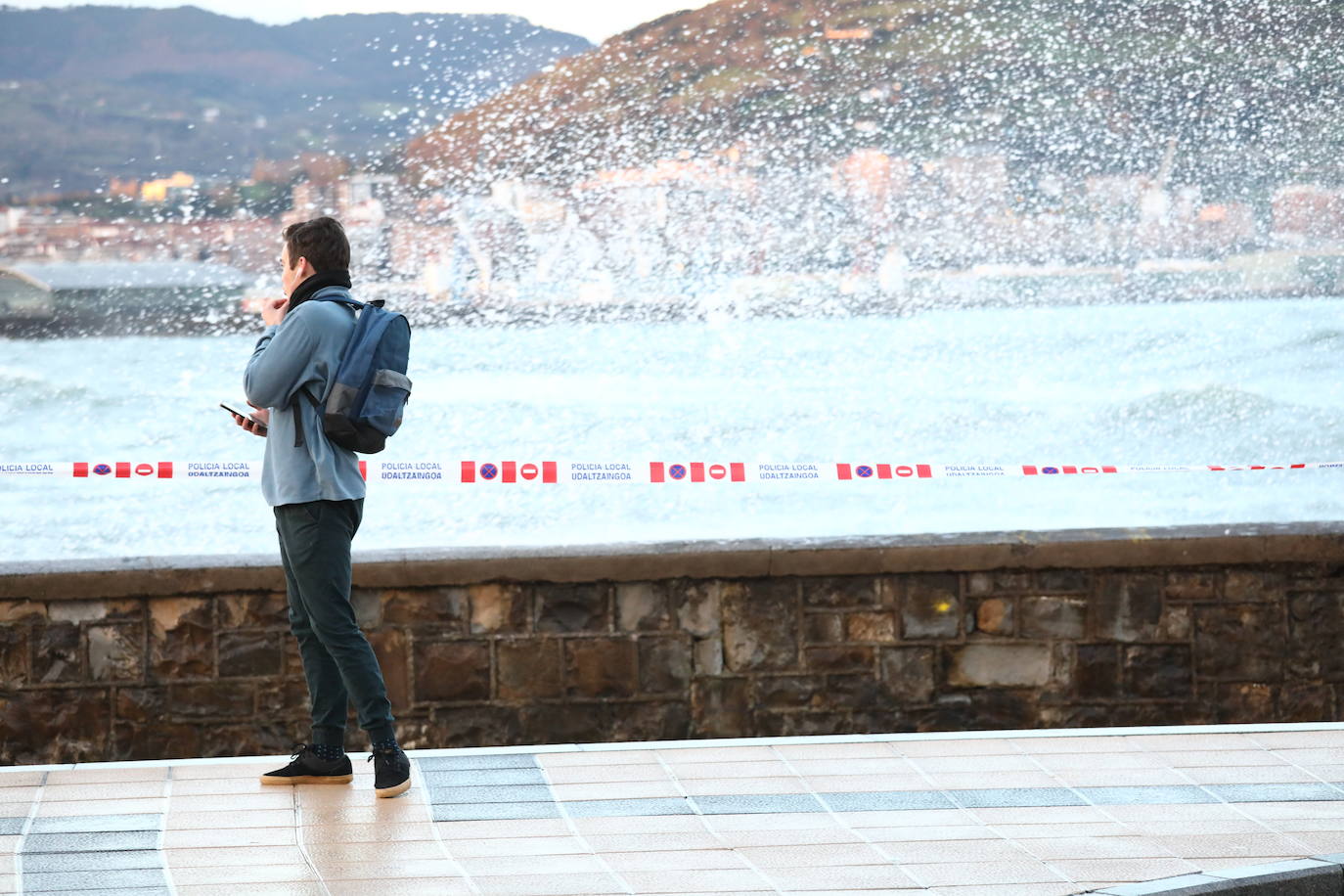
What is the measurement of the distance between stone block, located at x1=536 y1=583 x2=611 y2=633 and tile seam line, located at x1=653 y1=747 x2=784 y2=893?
0.51 metres

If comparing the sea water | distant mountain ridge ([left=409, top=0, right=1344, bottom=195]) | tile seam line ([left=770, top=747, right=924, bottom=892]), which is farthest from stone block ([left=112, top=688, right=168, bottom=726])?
distant mountain ridge ([left=409, top=0, right=1344, bottom=195])

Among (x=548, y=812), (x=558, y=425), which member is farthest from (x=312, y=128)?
(x=548, y=812)

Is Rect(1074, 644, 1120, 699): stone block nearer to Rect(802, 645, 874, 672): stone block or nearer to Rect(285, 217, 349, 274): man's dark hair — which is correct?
Rect(802, 645, 874, 672): stone block

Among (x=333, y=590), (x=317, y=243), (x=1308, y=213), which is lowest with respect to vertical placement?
(x=333, y=590)

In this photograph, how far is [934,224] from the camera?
10305mm

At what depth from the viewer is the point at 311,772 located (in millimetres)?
3803

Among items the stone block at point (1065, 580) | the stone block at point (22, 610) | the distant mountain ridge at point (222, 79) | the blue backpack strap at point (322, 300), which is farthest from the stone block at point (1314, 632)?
the distant mountain ridge at point (222, 79)

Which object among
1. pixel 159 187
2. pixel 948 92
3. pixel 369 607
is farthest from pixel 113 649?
pixel 948 92

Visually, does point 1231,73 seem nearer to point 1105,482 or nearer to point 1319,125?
point 1319,125

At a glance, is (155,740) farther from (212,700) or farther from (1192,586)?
(1192,586)

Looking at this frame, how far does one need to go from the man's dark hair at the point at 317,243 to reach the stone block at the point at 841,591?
5.88 feet

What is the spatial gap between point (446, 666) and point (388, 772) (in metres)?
0.93

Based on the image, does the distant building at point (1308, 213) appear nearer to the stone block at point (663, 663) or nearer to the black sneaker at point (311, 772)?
the stone block at point (663, 663)

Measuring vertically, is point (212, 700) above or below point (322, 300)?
below
